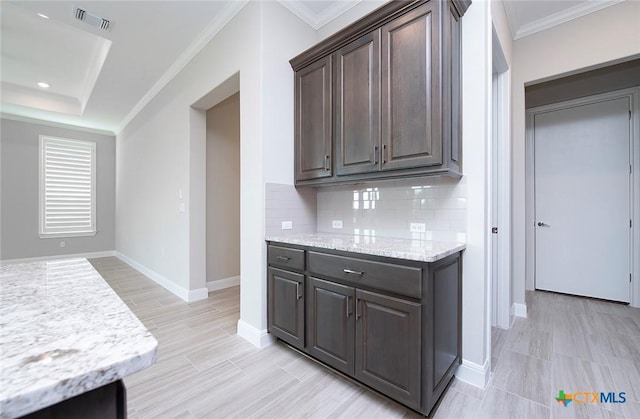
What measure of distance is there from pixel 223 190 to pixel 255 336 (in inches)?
93.8

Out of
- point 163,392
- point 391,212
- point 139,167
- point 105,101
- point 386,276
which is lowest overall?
point 163,392

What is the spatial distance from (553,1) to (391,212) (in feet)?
8.46

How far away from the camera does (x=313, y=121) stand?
7.75 feet

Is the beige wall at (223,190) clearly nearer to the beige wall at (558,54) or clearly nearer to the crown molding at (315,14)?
the crown molding at (315,14)

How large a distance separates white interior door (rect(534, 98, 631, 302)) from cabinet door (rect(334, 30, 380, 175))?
331 centimetres

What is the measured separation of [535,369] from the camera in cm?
194

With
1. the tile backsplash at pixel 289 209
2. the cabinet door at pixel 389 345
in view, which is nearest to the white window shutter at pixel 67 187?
the tile backsplash at pixel 289 209

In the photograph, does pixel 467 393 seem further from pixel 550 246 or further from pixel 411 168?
pixel 550 246

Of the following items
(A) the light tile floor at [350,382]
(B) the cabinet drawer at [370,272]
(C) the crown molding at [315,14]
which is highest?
(C) the crown molding at [315,14]

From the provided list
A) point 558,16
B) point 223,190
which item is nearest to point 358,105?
point 558,16

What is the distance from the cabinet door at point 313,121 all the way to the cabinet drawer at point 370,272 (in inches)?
30.5

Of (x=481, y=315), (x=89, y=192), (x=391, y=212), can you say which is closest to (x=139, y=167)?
(x=89, y=192)

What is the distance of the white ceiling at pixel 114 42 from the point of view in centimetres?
260

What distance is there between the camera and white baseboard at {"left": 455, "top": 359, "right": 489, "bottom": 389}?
1.75m
